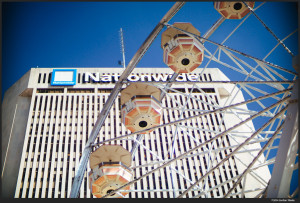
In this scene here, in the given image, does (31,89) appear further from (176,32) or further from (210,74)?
(176,32)

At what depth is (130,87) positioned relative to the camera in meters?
7.29

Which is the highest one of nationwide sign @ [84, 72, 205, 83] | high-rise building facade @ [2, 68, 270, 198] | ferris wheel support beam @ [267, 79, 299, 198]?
nationwide sign @ [84, 72, 205, 83]

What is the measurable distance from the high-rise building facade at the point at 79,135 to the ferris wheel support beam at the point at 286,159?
36847 mm

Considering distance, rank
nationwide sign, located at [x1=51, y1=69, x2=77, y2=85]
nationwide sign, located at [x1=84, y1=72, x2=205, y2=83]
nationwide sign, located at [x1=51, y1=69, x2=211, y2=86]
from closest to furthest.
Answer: nationwide sign, located at [x1=51, y1=69, x2=77, y2=85]
nationwide sign, located at [x1=51, y1=69, x2=211, y2=86]
nationwide sign, located at [x1=84, y1=72, x2=205, y2=83]

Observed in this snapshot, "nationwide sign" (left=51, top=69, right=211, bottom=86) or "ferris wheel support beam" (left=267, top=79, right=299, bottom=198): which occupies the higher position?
"nationwide sign" (left=51, top=69, right=211, bottom=86)

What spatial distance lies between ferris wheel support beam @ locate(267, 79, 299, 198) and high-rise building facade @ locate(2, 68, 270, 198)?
1451 inches

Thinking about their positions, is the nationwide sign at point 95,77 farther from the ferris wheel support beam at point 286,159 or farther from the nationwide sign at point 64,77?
the ferris wheel support beam at point 286,159

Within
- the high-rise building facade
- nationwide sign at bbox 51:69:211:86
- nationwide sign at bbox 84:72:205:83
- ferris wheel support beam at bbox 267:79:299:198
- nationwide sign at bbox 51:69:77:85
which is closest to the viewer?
ferris wheel support beam at bbox 267:79:299:198

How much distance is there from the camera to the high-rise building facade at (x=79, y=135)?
142 ft

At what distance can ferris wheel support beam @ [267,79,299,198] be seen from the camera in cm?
387

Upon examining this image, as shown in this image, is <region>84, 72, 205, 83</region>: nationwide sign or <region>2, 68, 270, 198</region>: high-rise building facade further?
<region>84, 72, 205, 83</region>: nationwide sign

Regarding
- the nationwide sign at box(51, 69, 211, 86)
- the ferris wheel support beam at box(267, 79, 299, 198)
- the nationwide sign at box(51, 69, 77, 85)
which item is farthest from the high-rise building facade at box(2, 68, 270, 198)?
the ferris wheel support beam at box(267, 79, 299, 198)

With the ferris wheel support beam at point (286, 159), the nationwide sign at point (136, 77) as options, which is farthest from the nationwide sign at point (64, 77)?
the ferris wheel support beam at point (286, 159)

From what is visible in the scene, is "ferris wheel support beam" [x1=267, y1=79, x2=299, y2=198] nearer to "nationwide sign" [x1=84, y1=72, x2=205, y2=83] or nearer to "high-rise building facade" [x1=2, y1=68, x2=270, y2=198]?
"high-rise building facade" [x1=2, y1=68, x2=270, y2=198]
